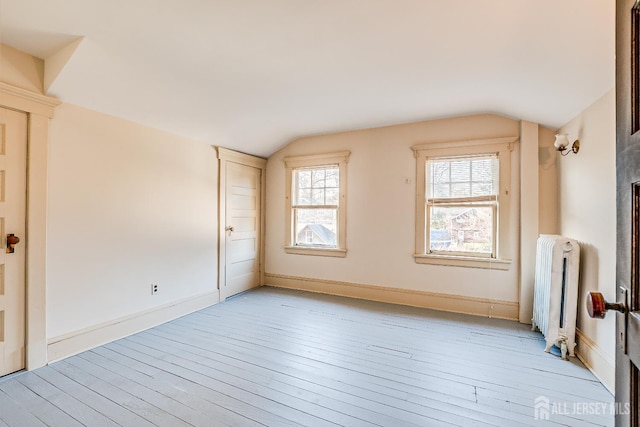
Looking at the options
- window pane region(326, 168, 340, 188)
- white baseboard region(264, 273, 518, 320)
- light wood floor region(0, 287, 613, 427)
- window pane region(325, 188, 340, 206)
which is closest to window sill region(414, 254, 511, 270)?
white baseboard region(264, 273, 518, 320)

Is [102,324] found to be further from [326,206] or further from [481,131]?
[481,131]

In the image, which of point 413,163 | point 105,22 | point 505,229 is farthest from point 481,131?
point 105,22

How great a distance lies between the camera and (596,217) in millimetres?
2295

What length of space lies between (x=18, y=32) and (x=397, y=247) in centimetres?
410

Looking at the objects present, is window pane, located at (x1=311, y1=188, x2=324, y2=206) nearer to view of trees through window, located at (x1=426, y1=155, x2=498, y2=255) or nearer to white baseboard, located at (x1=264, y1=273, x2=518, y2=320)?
white baseboard, located at (x1=264, y1=273, x2=518, y2=320)

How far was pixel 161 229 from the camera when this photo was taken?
3301 mm

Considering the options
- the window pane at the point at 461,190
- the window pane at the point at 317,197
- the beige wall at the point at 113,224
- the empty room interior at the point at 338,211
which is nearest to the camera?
the empty room interior at the point at 338,211

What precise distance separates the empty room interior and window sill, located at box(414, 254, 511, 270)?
0.09 feet

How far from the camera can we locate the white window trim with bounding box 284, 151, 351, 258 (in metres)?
4.33

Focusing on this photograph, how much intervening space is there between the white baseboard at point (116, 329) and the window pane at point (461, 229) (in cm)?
321

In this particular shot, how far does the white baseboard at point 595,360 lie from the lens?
203 centimetres

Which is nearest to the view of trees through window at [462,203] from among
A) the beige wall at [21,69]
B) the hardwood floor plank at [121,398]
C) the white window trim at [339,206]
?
the white window trim at [339,206]

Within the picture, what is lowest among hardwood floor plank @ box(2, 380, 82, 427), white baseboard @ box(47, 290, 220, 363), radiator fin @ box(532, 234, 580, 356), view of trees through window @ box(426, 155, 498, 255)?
hardwood floor plank @ box(2, 380, 82, 427)

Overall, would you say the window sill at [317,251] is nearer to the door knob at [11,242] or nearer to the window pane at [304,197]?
the window pane at [304,197]
